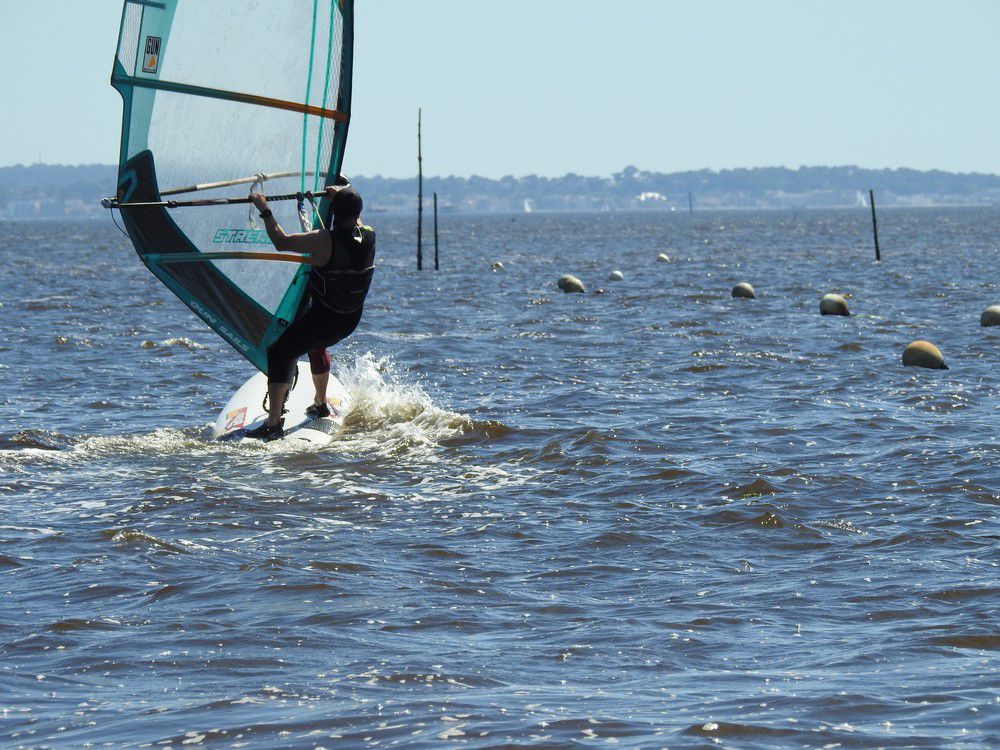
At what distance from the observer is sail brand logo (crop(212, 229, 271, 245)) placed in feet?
38.4

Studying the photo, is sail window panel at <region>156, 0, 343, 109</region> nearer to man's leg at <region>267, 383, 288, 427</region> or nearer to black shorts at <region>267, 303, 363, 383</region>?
black shorts at <region>267, 303, 363, 383</region>

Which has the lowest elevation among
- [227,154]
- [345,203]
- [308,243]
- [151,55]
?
[308,243]

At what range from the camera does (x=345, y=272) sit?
11109mm

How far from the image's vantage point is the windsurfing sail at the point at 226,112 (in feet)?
37.4

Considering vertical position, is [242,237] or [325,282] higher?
[242,237]

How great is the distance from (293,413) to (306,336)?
1.17 metres

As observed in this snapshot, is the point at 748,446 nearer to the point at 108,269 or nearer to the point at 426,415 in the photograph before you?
the point at 426,415

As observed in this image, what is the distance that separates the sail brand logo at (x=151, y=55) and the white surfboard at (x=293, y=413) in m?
2.96

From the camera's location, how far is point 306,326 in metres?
11.5

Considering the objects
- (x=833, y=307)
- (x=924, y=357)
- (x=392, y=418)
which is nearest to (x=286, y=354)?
(x=392, y=418)

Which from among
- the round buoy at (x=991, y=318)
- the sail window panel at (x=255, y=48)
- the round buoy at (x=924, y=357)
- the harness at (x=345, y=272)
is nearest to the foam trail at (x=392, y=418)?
the harness at (x=345, y=272)

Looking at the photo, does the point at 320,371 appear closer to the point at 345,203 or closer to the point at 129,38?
the point at 345,203

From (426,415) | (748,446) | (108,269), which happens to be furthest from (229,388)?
(108,269)

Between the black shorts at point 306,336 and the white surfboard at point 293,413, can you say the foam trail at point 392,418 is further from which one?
the black shorts at point 306,336
